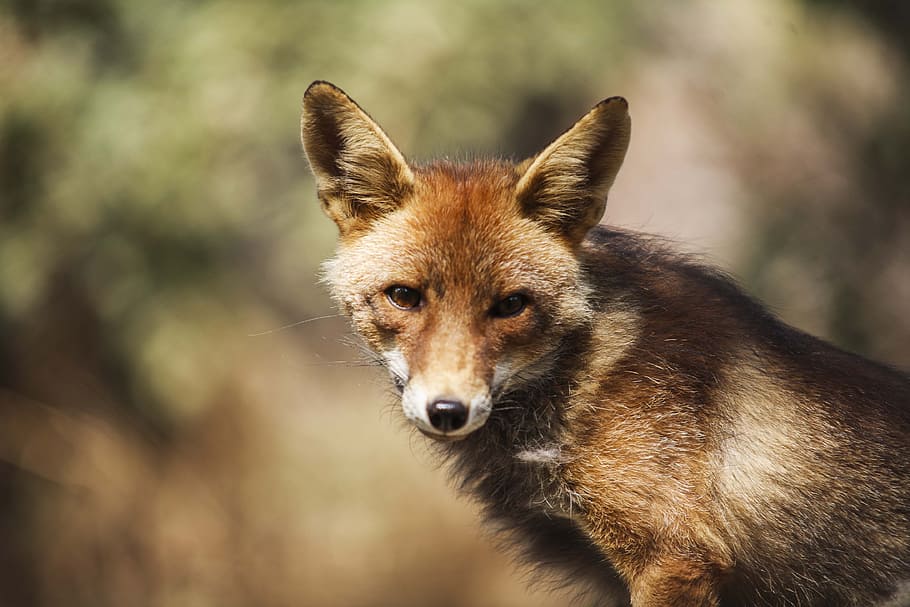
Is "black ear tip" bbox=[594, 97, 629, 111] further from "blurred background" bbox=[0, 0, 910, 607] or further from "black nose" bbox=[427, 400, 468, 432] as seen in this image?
"blurred background" bbox=[0, 0, 910, 607]

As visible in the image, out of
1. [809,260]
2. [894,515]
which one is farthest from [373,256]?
[809,260]

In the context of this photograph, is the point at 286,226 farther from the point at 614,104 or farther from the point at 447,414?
the point at 447,414

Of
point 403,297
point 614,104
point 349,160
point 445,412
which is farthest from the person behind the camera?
point 349,160

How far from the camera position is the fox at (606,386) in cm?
401

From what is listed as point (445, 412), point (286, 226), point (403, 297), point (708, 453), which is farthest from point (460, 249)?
point (286, 226)

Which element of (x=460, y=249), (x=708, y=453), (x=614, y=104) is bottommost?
(x=708, y=453)

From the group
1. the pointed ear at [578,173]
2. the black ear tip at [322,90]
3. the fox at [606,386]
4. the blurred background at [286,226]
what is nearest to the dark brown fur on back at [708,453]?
the fox at [606,386]

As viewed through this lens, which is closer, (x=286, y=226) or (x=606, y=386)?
(x=606, y=386)

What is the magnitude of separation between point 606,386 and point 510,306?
0.56 m

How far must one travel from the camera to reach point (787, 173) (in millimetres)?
10477

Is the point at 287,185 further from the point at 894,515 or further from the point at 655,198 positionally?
the point at 894,515

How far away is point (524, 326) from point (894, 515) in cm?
176

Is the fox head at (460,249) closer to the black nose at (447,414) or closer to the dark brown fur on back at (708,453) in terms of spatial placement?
the black nose at (447,414)

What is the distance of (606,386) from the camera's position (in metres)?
4.25
